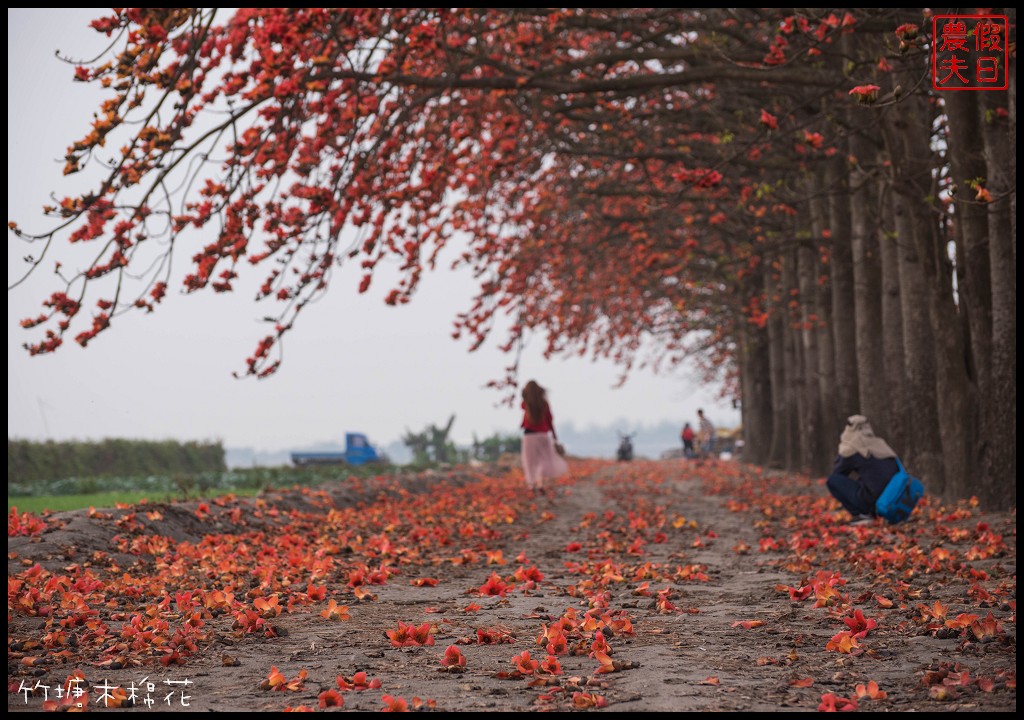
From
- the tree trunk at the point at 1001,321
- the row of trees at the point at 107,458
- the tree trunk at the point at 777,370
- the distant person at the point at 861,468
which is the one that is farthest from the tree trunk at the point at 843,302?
the row of trees at the point at 107,458

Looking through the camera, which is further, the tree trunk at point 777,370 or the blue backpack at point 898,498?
the tree trunk at point 777,370

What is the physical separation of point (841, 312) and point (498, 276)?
636cm

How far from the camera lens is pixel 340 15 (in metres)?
11.0

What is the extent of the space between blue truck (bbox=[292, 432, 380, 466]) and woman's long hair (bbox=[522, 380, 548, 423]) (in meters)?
Answer: 16.2

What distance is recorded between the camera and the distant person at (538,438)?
17297mm

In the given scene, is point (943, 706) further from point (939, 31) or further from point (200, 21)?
point (200, 21)

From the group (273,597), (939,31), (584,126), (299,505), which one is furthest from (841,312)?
(273,597)

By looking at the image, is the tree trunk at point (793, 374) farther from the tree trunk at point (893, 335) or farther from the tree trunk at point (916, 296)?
the tree trunk at point (916, 296)

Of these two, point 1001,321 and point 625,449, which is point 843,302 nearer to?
point 1001,321

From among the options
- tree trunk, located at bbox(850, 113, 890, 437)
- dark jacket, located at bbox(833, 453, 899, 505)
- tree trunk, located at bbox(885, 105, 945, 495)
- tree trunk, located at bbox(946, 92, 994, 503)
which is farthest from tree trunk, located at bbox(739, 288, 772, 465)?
dark jacket, located at bbox(833, 453, 899, 505)

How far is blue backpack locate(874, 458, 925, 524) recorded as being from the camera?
11.0 metres

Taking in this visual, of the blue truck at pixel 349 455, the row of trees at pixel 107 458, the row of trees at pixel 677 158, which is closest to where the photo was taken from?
the row of trees at pixel 677 158

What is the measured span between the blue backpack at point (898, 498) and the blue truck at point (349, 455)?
2323 cm

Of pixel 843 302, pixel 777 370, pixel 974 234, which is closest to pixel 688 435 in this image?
pixel 777 370
